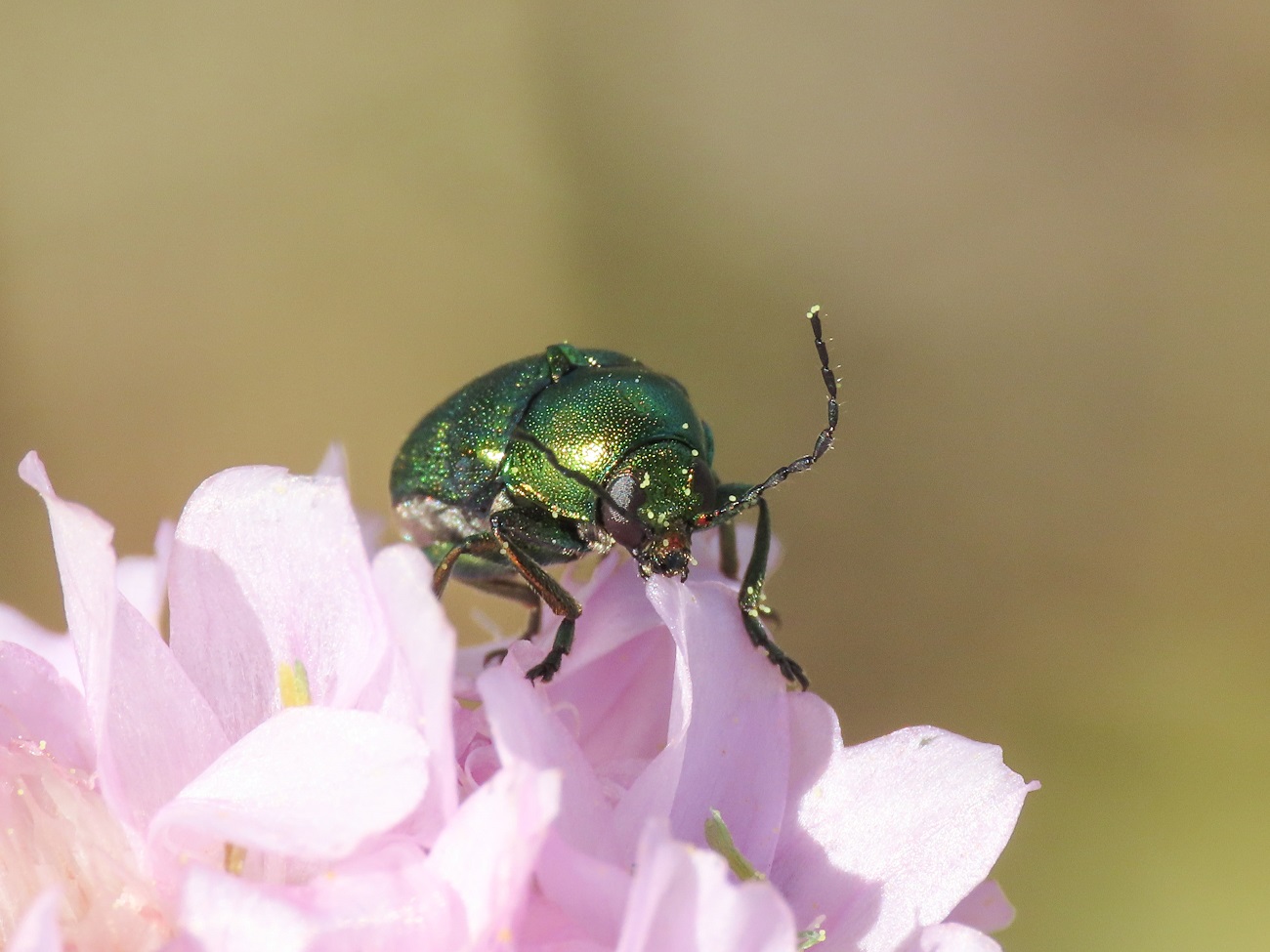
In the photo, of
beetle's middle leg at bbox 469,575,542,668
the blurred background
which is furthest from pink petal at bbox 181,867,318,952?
the blurred background

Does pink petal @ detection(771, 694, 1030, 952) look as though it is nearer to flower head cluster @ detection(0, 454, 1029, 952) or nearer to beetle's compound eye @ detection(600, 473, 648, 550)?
flower head cluster @ detection(0, 454, 1029, 952)

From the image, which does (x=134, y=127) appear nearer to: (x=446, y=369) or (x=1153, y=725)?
(x=446, y=369)

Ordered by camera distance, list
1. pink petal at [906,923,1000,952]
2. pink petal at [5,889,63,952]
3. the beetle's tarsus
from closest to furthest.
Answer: pink petal at [5,889,63,952]
pink petal at [906,923,1000,952]
the beetle's tarsus

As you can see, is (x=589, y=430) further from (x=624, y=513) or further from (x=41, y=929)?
(x=41, y=929)

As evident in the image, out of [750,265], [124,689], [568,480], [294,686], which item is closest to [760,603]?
[568,480]

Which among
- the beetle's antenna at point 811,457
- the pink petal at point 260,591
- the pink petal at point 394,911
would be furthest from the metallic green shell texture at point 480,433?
the pink petal at point 394,911

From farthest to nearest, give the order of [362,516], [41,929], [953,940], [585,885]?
1. [362,516]
2. [953,940]
3. [585,885]
4. [41,929]

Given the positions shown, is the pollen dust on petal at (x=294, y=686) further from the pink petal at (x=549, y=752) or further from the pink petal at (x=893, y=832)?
the pink petal at (x=893, y=832)
